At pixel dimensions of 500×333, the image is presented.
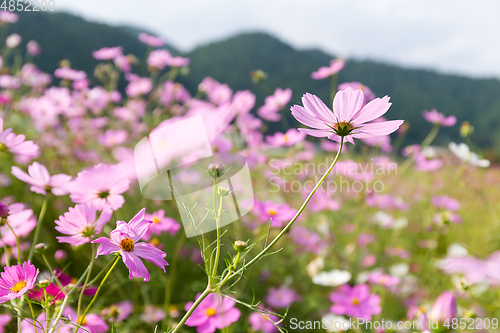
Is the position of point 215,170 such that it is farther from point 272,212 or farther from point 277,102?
point 277,102

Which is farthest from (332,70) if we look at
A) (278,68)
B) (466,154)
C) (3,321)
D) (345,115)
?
(278,68)

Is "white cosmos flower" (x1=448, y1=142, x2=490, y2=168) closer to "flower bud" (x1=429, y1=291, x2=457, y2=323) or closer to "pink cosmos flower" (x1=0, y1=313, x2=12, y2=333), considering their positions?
"flower bud" (x1=429, y1=291, x2=457, y2=323)

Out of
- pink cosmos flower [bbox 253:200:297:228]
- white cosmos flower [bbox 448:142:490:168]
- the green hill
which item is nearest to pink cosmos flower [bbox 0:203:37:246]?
pink cosmos flower [bbox 253:200:297:228]

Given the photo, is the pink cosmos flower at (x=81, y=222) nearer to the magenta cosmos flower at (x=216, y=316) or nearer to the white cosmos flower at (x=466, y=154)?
the magenta cosmos flower at (x=216, y=316)

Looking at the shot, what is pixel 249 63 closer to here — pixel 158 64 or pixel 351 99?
pixel 158 64

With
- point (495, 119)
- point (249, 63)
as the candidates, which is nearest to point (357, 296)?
point (249, 63)

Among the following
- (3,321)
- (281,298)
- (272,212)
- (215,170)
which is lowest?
(281,298)

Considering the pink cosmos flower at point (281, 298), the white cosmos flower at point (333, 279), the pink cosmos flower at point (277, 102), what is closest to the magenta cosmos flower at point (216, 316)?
the white cosmos flower at point (333, 279)
